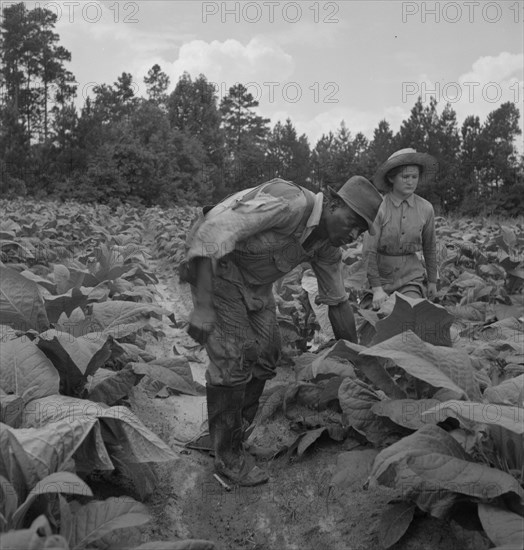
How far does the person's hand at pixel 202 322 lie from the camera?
3.23m

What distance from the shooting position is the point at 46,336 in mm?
3102

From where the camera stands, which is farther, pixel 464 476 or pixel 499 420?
pixel 464 476

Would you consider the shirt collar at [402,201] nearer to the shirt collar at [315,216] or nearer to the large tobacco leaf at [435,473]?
the shirt collar at [315,216]

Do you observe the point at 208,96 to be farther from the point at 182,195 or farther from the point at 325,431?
the point at 325,431

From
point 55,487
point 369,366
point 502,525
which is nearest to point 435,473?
point 502,525

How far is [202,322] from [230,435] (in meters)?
0.65

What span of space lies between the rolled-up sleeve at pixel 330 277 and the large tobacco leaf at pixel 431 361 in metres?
0.89

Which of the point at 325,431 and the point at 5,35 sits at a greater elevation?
the point at 5,35

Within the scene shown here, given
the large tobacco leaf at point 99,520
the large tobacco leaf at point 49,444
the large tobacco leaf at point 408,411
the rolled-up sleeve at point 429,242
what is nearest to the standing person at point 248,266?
the large tobacco leaf at point 408,411

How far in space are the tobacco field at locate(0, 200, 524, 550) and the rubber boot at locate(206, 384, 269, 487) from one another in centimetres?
8

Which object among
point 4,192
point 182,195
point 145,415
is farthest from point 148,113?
point 145,415

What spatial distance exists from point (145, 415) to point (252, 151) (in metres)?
52.9

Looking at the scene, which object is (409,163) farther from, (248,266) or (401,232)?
(248,266)

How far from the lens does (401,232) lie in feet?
15.0
